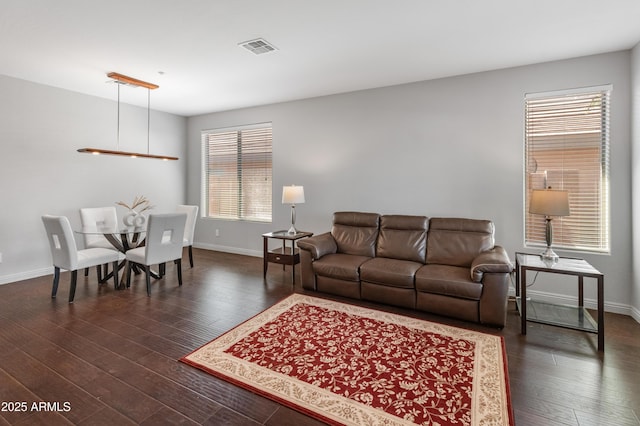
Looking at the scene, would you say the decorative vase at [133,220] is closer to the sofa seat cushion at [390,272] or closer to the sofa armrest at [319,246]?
the sofa armrest at [319,246]

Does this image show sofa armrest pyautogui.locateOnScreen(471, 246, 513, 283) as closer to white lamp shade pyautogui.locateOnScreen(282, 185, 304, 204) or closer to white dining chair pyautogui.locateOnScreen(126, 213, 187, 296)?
white lamp shade pyautogui.locateOnScreen(282, 185, 304, 204)

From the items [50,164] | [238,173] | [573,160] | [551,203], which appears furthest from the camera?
[238,173]

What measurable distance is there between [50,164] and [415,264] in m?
5.26

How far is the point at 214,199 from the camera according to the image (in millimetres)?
6258

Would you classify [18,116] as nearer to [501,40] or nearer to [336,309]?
[336,309]

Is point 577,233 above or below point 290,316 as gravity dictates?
above

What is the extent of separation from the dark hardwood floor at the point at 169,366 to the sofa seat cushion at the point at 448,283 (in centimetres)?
29

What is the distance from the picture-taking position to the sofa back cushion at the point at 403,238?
12.2 ft

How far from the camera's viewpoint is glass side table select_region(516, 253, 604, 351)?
2451 mm

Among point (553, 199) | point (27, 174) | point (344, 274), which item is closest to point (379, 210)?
point (344, 274)

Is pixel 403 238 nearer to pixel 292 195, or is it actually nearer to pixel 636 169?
pixel 292 195

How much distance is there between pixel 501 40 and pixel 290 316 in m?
3.43

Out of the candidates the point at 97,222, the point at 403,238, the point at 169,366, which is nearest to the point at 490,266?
the point at 403,238

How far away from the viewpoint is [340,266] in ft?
11.6
